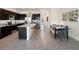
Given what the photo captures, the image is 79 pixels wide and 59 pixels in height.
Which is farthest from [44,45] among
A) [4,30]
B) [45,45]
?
[4,30]

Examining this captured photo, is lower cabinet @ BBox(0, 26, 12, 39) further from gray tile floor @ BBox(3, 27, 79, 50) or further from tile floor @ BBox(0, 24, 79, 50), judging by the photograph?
gray tile floor @ BBox(3, 27, 79, 50)

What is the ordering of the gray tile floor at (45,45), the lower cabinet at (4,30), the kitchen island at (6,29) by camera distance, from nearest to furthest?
1. the gray tile floor at (45,45)
2. the kitchen island at (6,29)
3. the lower cabinet at (4,30)

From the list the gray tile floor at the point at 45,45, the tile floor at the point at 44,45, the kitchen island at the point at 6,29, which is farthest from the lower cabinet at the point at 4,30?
the gray tile floor at the point at 45,45

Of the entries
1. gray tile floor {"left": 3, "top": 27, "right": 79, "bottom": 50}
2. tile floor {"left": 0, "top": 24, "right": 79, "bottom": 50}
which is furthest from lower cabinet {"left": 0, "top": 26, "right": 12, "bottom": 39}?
gray tile floor {"left": 3, "top": 27, "right": 79, "bottom": 50}

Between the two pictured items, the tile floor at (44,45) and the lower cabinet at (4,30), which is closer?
the tile floor at (44,45)

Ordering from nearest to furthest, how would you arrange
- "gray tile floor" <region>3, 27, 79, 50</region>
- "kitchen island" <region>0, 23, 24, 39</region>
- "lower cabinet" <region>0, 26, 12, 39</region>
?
1. "gray tile floor" <region>3, 27, 79, 50</region>
2. "kitchen island" <region>0, 23, 24, 39</region>
3. "lower cabinet" <region>0, 26, 12, 39</region>

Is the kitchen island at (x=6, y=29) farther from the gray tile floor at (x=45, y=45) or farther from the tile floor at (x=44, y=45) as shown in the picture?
the gray tile floor at (x=45, y=45)

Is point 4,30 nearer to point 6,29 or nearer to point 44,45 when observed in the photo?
point 6,29
